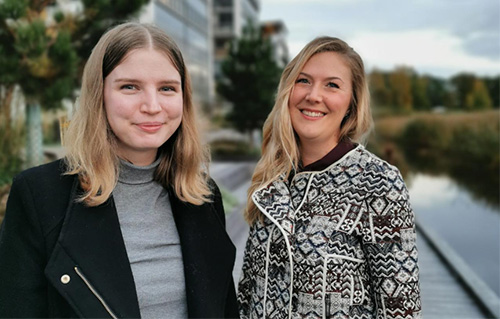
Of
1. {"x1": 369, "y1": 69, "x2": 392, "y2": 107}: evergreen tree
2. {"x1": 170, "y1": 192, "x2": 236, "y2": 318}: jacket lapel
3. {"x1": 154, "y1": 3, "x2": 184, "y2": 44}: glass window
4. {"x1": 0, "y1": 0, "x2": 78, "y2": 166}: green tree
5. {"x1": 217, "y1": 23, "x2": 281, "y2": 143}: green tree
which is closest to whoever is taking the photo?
{"x1": 170, "y1": 192, "x2": 236, "y2": 318}: jacket lapel

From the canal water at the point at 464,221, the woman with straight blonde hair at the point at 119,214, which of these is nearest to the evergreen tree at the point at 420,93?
the canal water at the point at 464,221

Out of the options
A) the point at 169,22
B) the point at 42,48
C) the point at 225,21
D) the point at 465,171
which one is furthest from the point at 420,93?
the point at 225,21

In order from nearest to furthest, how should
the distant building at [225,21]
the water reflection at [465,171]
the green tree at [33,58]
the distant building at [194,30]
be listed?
the green tree at [33,58], the water reflection at [465,171], the distant building at [194,30], the distant building at [225,21]

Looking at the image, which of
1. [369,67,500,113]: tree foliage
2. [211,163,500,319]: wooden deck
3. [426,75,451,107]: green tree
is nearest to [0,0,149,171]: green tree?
[211,163,500,319]: wooden deck

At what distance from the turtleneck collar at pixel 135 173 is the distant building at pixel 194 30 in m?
27.9

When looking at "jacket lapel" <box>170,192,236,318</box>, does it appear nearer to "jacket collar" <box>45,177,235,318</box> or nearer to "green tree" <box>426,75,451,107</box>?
"jacket collar" <box>45,177,235,318</box>

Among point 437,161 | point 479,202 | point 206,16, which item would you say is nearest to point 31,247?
point 479,202

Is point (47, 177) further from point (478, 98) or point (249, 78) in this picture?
point (478, 98)

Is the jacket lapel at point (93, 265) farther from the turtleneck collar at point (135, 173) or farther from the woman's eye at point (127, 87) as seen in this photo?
the woman's eye at point (127, 87)

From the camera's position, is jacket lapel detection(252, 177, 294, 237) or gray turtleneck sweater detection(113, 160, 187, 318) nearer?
gray turtleneck sweater detection(113, 160, 187, 318)

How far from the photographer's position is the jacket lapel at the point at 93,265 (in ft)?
5.03

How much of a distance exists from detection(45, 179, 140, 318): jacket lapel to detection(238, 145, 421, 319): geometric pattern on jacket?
2.00 feet

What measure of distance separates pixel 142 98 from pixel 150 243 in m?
0.51

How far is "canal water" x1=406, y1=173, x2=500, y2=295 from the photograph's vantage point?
718 centimetres
